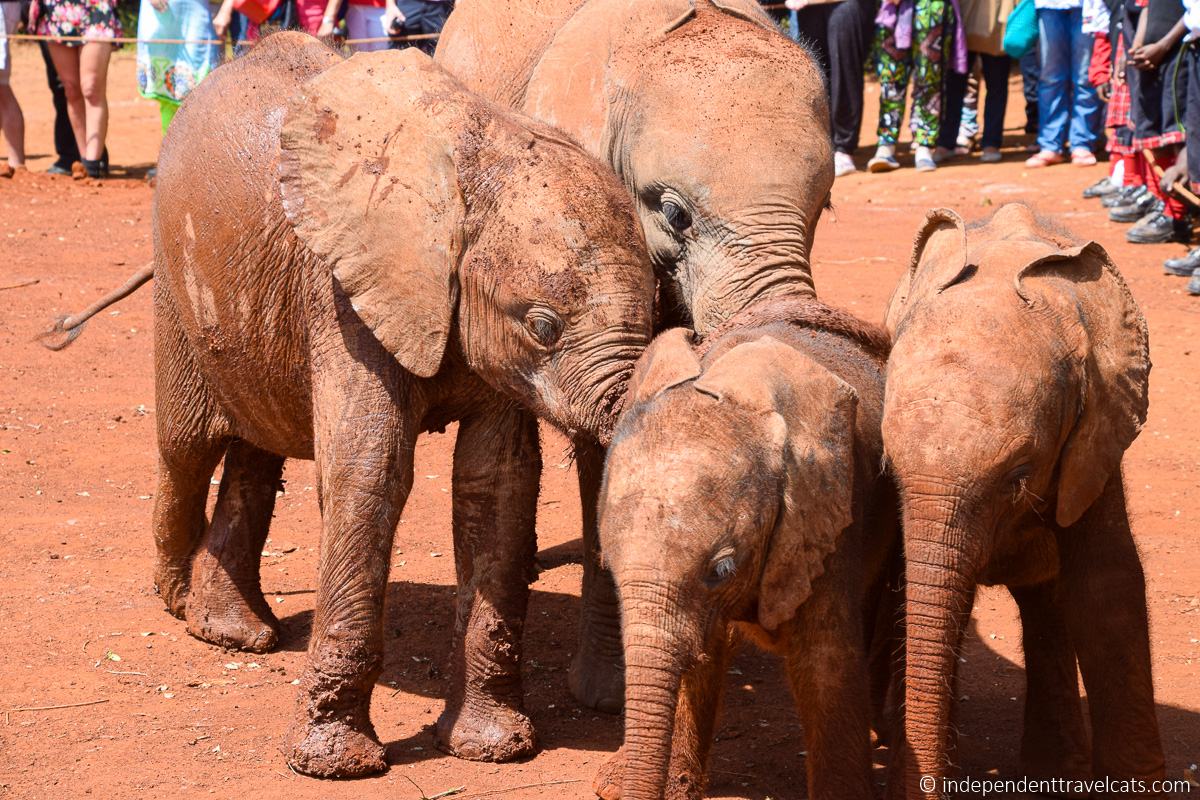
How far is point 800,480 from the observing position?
430 cm

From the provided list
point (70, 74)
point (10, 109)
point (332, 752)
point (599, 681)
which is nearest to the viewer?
point (332, 752)

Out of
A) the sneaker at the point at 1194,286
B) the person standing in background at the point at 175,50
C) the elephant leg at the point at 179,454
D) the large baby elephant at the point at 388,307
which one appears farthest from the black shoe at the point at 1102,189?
the large baby elephant at the point at 388,307

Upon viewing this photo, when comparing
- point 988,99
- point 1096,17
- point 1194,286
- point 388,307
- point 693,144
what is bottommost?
point 1194,286

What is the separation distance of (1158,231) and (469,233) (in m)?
9.27

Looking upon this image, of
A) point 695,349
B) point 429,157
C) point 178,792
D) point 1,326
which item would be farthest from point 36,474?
point 695,349

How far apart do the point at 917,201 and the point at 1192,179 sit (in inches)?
134

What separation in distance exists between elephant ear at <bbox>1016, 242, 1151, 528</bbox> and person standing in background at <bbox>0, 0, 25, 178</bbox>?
1254 cm

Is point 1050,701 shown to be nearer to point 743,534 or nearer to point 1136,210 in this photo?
point 743,534

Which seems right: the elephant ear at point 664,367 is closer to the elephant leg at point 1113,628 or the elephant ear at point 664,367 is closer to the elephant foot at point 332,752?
the elephant leg at point 1113,628

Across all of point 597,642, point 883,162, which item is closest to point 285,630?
point 597,642

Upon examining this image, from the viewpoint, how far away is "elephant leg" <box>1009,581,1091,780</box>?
5477mm

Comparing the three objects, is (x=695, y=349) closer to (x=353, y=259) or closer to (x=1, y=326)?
(x=353, y=259)

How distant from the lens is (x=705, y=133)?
18.4 ft

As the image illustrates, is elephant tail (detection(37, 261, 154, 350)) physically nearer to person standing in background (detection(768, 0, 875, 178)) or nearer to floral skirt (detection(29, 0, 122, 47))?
floral skirt (detection(29, 0, 122, 47))
